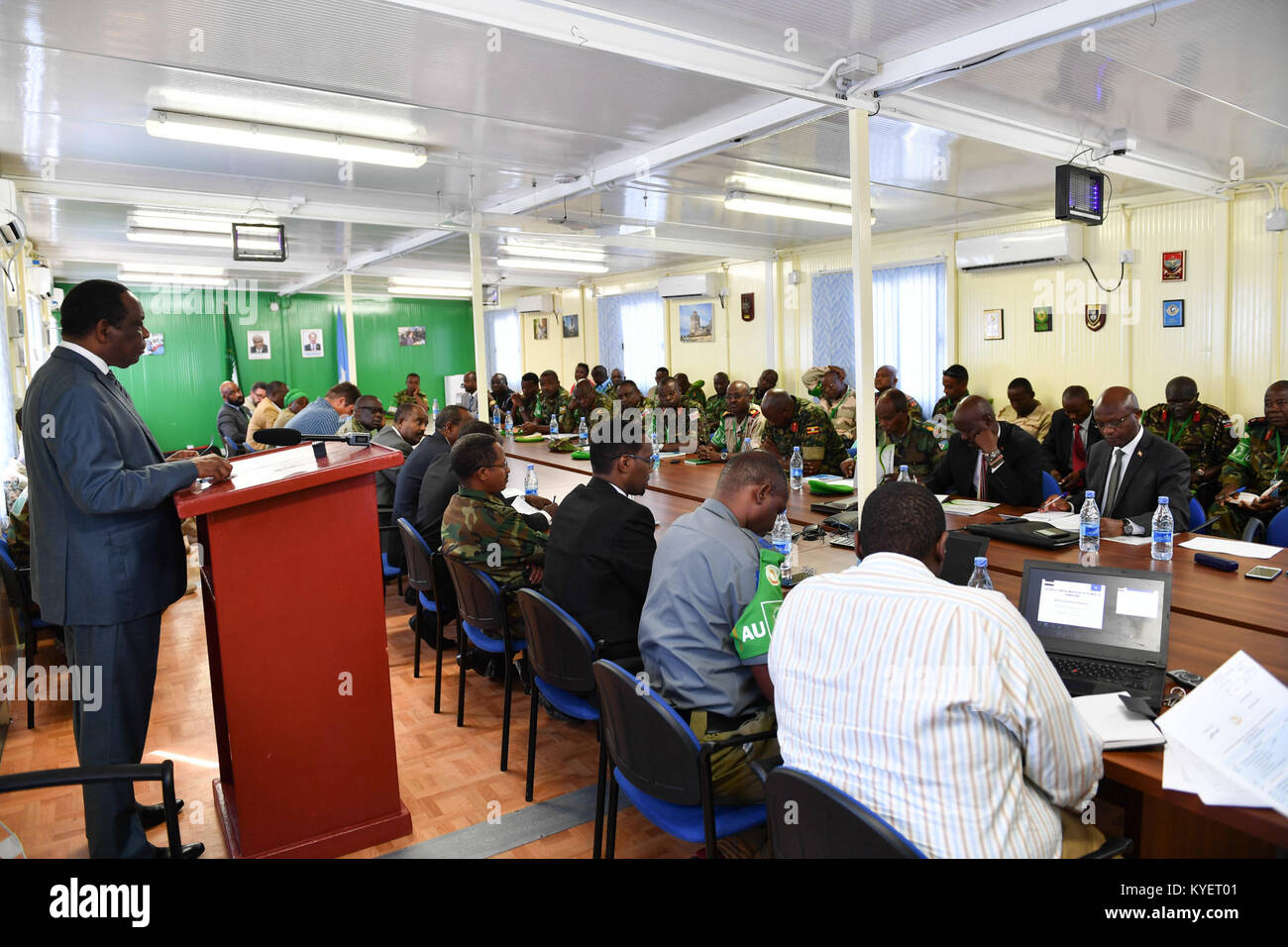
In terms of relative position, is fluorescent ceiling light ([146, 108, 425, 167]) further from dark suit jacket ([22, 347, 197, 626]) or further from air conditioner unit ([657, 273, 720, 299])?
air conditioner unit ([657, 273, 720, 299])

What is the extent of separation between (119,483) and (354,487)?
2.05ft

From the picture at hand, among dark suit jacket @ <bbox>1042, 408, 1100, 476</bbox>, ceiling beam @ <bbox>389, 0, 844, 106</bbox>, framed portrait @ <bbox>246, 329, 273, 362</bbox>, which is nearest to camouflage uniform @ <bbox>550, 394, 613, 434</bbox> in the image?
dark suit jacket @ <bbox>1042, 408, 1100, 476</bbox>

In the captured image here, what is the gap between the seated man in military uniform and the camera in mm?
5887

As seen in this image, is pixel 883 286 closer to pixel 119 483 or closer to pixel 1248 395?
pixel 1248 395

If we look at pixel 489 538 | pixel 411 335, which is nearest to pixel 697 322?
pixel 411 335

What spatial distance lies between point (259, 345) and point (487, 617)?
1402cm

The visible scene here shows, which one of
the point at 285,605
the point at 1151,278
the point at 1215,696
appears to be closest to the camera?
the point at 1215,696

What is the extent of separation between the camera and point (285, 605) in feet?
8.21

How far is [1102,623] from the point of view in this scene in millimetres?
2184

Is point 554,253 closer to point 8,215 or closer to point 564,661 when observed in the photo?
point 8,215

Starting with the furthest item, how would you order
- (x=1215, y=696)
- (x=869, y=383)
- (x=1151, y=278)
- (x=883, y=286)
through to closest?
(x=883, y=286) → (x=1151, y=278) → (x=869, y=383) → (x=1215, y=696)

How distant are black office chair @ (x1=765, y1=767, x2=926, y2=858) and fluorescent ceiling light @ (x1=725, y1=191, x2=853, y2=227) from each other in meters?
6.41

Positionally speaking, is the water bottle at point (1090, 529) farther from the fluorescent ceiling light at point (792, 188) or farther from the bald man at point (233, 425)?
the bald man at point (233, 425)
